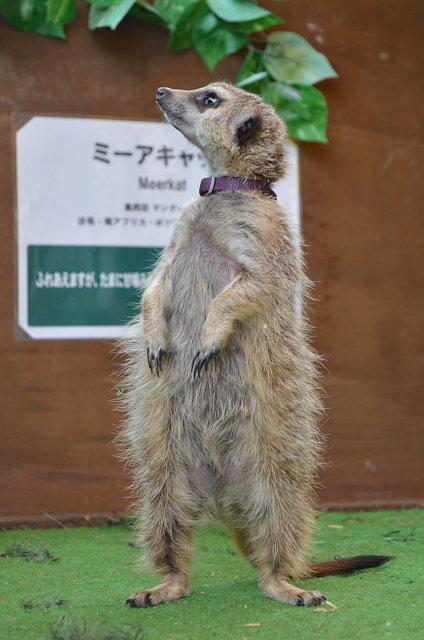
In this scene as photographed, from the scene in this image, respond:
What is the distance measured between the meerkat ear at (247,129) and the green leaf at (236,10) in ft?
4.50

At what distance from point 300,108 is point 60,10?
47.7 inches

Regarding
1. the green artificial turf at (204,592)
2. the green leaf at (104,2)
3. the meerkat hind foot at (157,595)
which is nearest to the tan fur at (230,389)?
the meerkat hind foot at (157,595)

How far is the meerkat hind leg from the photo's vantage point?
2387mm

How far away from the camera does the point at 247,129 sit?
2.67 metres

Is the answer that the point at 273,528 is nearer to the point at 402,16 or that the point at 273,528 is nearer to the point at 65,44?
the point at 65,44

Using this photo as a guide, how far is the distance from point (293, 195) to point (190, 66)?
807mm

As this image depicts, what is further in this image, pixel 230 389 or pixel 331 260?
pixel 331 260

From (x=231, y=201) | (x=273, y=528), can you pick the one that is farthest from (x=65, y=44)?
(x=273, y=528)

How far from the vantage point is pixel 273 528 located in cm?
252

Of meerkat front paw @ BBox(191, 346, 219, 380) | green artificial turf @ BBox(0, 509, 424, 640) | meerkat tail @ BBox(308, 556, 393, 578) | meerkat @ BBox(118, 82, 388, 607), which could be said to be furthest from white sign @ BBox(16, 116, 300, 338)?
meerkat tail @ BBox(308, 556, 393, 578)

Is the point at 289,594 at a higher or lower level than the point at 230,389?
lower

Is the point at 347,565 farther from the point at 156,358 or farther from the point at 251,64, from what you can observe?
the point at 251,64

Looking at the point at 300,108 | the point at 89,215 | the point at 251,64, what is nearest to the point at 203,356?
the point at 89,215

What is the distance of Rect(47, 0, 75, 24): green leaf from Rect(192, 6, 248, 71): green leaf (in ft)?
1.91
